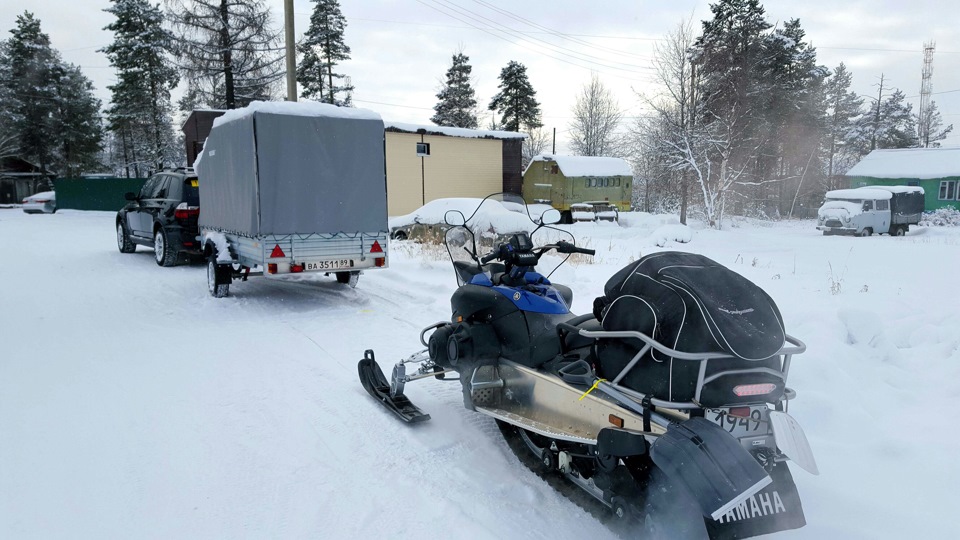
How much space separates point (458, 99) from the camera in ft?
143

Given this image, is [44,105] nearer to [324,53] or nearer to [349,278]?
[324,53]

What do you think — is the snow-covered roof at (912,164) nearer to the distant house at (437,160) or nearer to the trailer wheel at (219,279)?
the distant house at (437,160)

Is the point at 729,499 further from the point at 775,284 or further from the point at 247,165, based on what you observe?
the point at 247,165

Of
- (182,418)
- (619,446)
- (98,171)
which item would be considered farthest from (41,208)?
(619,446)

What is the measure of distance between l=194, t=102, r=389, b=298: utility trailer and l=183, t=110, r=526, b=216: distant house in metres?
17.3

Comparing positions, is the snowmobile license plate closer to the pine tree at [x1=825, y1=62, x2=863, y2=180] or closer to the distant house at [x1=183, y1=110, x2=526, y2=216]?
the distant house at [x1=183, y1=110, x2=526, y2=216]

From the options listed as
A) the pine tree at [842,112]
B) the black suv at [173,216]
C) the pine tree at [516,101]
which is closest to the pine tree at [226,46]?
the black suv at [173,216]

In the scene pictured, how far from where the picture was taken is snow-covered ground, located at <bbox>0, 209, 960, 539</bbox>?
116 inches

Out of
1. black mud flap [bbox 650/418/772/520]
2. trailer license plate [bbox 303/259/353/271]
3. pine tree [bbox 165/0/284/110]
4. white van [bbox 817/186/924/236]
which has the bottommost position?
black mud flap [bbox 650/418/772/520]

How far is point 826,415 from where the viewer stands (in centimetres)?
389

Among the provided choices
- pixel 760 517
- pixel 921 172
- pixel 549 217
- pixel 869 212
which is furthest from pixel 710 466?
pixel 921 172

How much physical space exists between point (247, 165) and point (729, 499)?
7.13 meters

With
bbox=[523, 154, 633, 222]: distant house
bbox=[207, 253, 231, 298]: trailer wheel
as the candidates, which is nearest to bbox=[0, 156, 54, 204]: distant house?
Result: bbox=[523, 154, 633, 222]: distant house

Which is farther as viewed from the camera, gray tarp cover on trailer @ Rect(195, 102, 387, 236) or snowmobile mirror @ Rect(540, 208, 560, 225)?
gray tarp cover on trailer @ Rect(195, 102, 387, 236)
